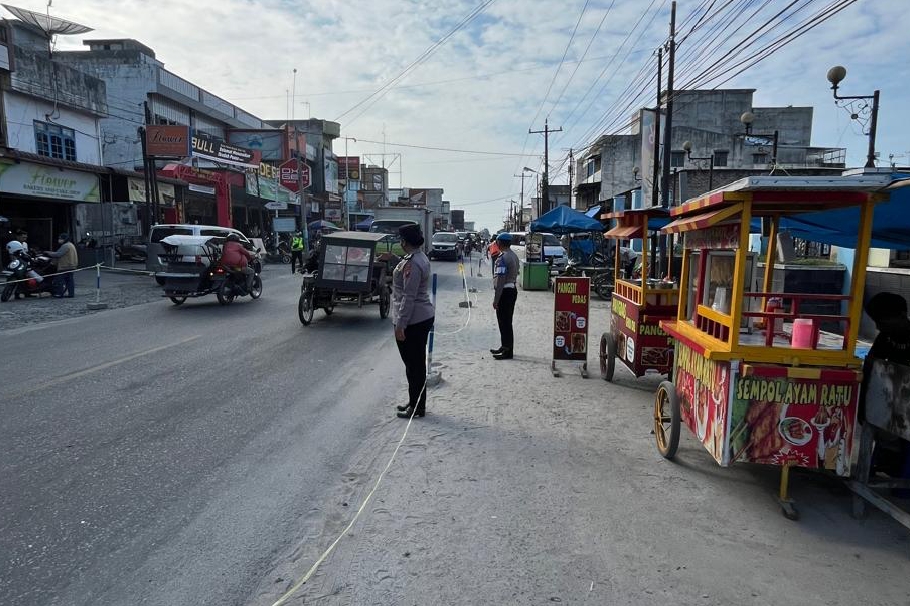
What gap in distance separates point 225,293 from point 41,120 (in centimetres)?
1386

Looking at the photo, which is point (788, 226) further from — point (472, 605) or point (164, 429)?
point (164, 429)

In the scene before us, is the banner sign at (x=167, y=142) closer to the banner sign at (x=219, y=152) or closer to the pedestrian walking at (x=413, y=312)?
the banner sign at (x=219, y=152)

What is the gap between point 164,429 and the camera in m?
5.33

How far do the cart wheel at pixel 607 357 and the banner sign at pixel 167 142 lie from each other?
22462 millimetres

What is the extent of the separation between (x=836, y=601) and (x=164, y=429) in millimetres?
5274


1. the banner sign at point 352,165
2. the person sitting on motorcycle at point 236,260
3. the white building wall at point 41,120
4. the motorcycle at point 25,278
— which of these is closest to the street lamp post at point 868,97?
the person sitting on motorcycle at point 236,260

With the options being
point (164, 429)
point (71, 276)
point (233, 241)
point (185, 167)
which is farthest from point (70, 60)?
point (164, 429)

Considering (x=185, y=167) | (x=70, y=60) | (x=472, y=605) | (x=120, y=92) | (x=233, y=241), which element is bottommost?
(x=472, y=605)

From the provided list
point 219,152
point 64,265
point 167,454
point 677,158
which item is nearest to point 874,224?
point 167,454

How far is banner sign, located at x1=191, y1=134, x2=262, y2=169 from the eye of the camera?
26359 millimetres

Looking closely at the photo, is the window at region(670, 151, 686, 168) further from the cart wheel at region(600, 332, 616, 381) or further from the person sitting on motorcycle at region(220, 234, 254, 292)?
the cart wheel at region(600, 332, 616, 381)

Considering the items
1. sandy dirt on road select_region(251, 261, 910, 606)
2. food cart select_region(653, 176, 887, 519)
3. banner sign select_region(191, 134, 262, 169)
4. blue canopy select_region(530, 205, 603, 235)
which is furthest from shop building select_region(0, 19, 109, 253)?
food cart select_region(653, 176, 887, 519)

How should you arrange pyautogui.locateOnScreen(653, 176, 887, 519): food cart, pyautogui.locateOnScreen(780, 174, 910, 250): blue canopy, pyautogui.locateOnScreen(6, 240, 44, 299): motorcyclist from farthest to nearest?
pyautogui.locateOnScreen(6, 240, 44, 299): motorcyclist → pyautogui.locateOnScreen(780, 174, 910, 250): blue canopy → pyautogui.locateOnScreen(653, 176, 887, 519): food cart

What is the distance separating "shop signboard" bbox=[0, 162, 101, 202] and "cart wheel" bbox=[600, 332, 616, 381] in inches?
806
